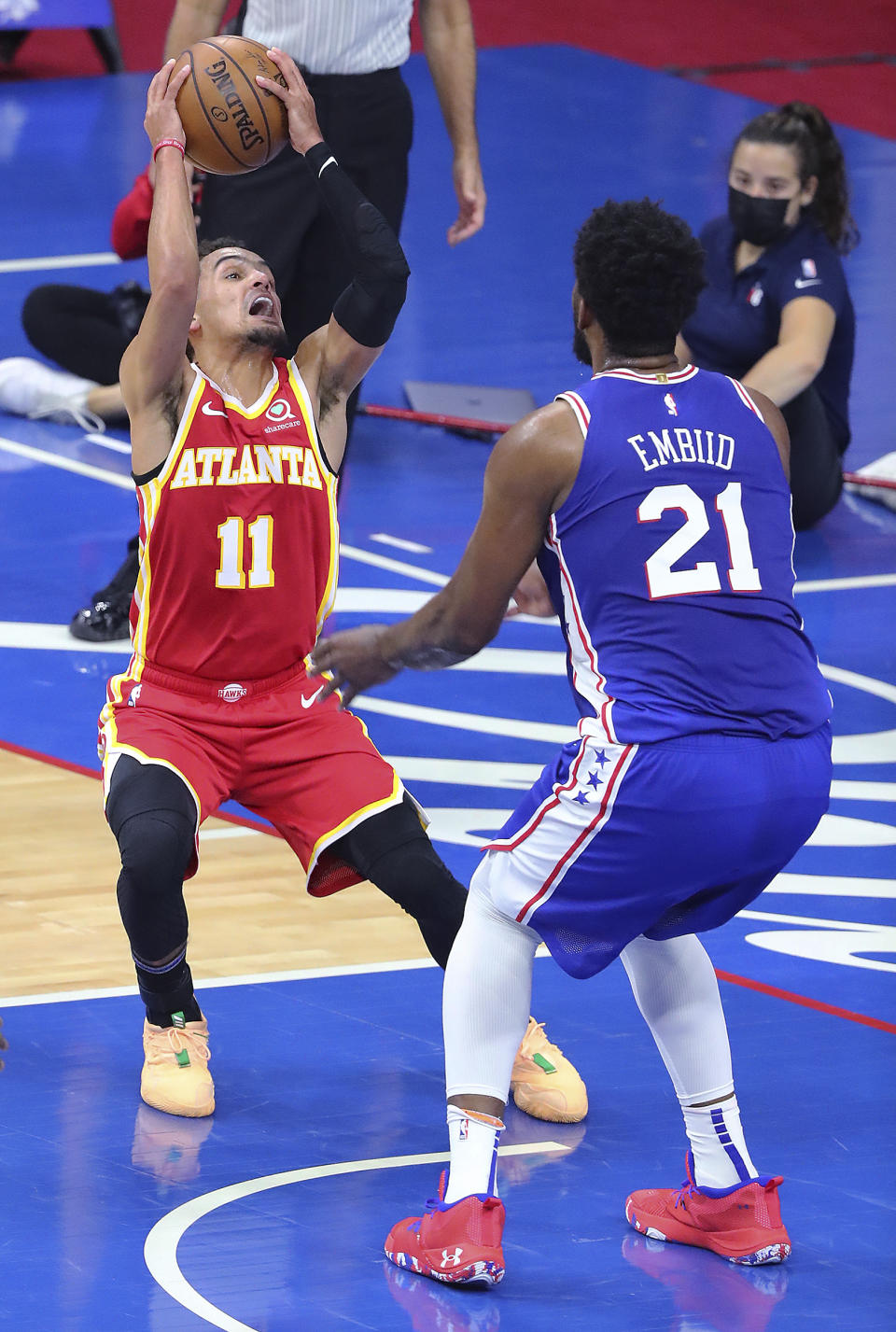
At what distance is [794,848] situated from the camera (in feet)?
11.1

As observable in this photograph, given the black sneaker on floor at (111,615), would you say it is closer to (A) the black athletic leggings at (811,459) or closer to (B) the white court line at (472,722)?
(B) the white court line at (472,722)

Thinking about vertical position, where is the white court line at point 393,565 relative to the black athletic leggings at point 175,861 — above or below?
below

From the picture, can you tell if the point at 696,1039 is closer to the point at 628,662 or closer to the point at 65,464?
the point at 628,662

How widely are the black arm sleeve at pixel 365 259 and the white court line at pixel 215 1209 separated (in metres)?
1.61

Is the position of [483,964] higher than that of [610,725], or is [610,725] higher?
[610,725]

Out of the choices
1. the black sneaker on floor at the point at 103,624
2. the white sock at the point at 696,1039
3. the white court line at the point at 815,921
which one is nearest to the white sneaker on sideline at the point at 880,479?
the black sneaker on floor at the point at 103,624

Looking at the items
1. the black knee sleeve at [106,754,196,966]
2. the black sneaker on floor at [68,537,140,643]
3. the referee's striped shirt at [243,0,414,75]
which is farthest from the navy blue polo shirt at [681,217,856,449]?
the black knee sleeve at [106,754,196,966]

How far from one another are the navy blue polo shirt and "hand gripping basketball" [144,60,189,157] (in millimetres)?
3245

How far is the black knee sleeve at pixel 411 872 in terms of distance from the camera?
4.03 metres

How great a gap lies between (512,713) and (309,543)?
1.92 metres

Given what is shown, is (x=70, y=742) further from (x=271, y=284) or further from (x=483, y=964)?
(x=483, y=964)

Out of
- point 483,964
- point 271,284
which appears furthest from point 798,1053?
point 271,284

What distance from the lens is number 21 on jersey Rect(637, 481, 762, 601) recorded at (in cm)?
326

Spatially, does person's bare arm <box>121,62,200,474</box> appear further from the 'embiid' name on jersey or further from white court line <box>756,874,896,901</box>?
white court line <box>756,874,896,901</box>
